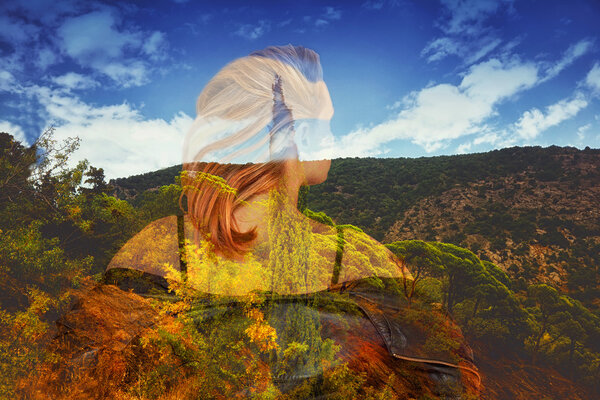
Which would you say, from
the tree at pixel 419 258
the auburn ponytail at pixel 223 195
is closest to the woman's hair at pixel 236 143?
the auburn ponytail at pixel 223 195

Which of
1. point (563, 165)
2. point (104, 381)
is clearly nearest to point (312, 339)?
point (104, 381)

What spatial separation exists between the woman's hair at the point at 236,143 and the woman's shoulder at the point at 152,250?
232mm

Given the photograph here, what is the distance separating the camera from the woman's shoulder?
2.04m

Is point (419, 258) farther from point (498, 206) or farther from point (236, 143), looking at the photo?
point (498, 206)

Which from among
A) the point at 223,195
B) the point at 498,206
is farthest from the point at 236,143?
the point at 498,206

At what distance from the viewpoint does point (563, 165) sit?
8117 mm

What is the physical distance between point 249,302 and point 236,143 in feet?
4.12

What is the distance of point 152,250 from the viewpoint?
2129mm

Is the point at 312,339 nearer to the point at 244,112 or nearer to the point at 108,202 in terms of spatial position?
the point at 244,112

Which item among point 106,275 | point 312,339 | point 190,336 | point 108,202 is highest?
point 108,202

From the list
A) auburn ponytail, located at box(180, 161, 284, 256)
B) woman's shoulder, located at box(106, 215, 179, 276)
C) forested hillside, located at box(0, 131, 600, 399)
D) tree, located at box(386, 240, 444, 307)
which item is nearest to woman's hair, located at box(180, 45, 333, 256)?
auburn ponytail, located at box(180, 161, 284, 256)

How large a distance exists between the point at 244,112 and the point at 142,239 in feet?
4.38

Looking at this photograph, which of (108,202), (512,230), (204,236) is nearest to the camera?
(204,236)

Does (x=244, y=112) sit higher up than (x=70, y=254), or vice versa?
(x=244, y=112)
